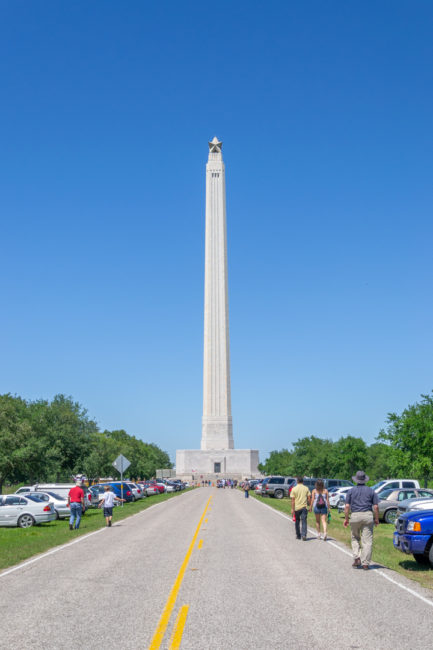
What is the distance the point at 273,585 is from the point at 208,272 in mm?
101218

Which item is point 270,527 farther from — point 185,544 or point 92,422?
point 92,422

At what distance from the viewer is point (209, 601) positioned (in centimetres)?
965

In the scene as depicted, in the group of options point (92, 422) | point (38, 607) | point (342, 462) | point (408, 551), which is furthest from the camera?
point (342, 462)

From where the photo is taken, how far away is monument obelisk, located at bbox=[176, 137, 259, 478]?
4296 inches

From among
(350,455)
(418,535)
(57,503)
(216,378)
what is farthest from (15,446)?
(216,378)

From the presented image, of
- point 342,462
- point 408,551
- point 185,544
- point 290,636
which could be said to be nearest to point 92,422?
point 342,462

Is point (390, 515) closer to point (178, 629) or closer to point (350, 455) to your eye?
point (178, 629)

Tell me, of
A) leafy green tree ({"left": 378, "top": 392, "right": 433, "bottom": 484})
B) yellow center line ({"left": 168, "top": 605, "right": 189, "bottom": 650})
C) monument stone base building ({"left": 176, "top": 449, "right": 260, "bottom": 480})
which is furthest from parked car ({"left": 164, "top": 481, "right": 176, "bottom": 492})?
yellow center line ({"left": 168, "top": 605, "right": 189, "bottom": 650})

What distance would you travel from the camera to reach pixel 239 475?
105500 millimetres

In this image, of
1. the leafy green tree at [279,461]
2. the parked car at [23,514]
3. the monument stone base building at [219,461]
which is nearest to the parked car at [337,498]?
the parked car at [23,514]

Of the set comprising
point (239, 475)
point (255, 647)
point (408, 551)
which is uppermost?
point (239, 475)

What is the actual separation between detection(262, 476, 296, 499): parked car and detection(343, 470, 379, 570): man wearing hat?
38456mm

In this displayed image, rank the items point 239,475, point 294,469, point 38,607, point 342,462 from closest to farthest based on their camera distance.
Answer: point 38,607 < point 342,462 < point 239,475 < point 294,469

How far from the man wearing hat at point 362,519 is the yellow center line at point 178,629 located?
5.13m
